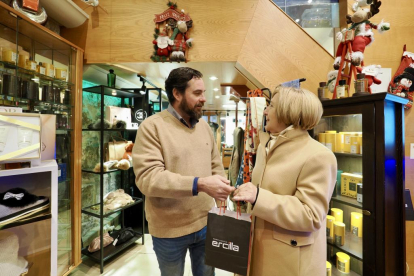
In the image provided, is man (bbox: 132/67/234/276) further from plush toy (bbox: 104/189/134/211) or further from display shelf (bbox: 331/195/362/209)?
plush toy (bbox: 104/189/134/211)

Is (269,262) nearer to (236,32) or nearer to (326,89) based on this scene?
(326,89)

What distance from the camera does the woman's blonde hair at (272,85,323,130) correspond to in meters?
0.90

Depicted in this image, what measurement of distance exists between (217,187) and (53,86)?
1979mm

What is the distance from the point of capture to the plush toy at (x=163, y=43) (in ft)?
6.95

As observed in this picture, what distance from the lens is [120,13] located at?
2.22m

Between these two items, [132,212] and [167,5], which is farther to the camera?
[132,212]

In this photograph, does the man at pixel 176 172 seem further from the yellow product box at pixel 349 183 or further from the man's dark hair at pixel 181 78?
the yellow product box at pixel 349 183

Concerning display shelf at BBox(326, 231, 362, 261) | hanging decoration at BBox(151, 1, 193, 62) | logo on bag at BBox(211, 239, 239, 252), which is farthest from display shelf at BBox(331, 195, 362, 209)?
hanging decoration at BBox(151, 1, 193, 62)

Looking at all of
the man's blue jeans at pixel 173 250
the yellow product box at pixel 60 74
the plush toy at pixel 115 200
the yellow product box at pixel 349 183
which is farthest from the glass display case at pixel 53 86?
the yellow product box at pixel 349 183

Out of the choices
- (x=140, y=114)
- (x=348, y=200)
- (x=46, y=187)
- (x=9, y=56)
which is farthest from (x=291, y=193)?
(x=140, y=114)

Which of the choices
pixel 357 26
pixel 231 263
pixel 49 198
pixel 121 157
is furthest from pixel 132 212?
pixel 357 26

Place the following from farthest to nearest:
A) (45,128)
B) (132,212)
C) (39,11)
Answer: (132,212) → (39,11) → (45,128)

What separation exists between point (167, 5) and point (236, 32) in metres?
0.80

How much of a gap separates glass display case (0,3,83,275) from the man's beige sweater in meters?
0.95
